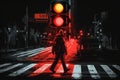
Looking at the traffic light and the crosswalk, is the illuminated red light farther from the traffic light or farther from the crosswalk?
the crosswalk

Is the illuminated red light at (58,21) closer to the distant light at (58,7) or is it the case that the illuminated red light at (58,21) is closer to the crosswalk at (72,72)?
the distant light at (58,7)

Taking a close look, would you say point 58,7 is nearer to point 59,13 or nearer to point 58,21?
point 59,13

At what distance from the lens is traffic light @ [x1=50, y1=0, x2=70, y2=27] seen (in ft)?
28.1

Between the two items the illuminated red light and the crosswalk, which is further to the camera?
the crosswalk

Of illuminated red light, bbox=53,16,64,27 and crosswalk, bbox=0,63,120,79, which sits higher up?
illuminated red light, bbox=53,16,64,27

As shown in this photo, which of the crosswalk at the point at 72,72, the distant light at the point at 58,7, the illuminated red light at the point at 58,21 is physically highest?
the distant light at the point at 58,7

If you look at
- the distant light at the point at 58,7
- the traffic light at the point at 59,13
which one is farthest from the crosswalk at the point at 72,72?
the distant light at the point at 58,7

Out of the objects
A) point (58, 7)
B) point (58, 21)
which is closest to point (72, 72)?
point (58, 21)

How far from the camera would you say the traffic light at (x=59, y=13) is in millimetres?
8570

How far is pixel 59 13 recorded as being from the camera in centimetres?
870

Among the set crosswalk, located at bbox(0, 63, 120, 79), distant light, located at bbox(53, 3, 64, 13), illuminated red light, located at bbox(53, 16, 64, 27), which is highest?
distant light, located at bbox(53, 3, 64, 13)

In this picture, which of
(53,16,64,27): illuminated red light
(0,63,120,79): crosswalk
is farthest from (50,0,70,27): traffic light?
(0,63,120,79): crosswalk

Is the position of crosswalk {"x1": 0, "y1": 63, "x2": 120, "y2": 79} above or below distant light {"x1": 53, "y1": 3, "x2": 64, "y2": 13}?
below

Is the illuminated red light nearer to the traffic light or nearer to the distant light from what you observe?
the traffic light
